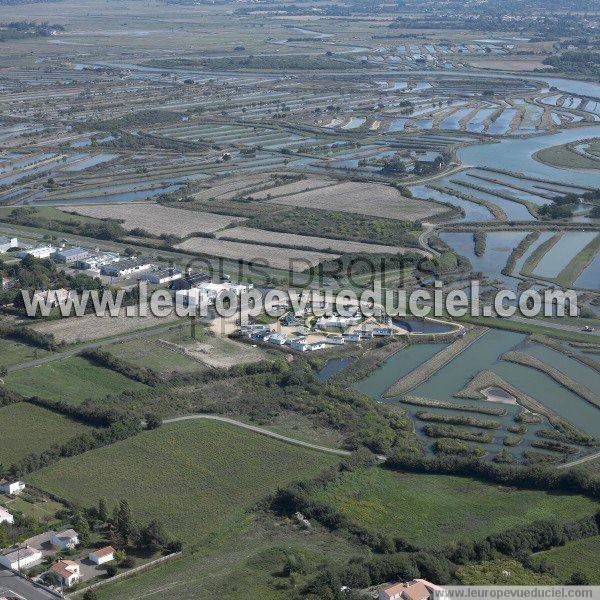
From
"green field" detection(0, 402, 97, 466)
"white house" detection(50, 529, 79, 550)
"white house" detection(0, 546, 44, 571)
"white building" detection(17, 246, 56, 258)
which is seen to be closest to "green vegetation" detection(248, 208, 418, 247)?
"white building" detection(17, 246, 56, 258)

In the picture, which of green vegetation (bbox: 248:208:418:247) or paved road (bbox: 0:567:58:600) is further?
green vegetation (bbox: 248:208:418:247)

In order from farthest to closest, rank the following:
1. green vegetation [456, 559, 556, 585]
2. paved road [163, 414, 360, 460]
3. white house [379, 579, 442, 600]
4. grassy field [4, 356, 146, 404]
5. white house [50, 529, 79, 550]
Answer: grassy field [4, 356, 146, 404]
paved road [163, 414, 360, 460]
white house [50, 529, 79, 550]
green vegetation [456, 559, 556, 585]
white house [379, 579, 442, 600]

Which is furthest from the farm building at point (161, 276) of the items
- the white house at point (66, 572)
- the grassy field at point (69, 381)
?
the white house at point (66, 572)

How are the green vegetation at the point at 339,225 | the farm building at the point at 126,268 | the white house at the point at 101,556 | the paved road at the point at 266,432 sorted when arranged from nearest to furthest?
1. the white house at the point at 101,556
2. the paved road at the point at 266,432
3. the farm building at the point at 126,268
4. the green vegetation at the point at 339,225

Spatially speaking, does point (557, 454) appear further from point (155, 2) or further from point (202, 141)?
point (155, 2)

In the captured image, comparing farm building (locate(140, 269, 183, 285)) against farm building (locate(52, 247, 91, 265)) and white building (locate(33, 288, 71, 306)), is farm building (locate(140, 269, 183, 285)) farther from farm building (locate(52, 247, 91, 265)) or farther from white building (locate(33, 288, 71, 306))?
farm building (locate(52, 247, 91, 265))

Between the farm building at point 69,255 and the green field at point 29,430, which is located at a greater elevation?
the farm building at point 69,255

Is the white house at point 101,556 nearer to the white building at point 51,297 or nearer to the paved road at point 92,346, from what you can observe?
the paved road at point 92,346
